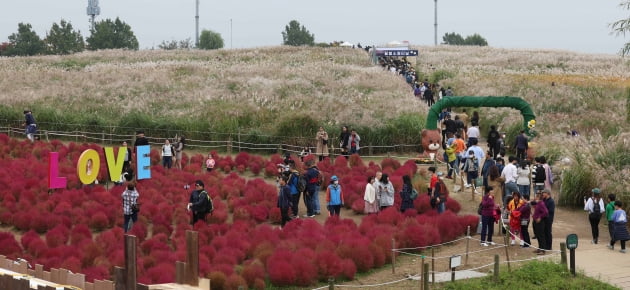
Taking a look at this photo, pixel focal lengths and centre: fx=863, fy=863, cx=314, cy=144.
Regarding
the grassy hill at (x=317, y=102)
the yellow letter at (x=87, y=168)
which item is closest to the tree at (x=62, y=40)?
the grassy hill at (x=317, y=102)

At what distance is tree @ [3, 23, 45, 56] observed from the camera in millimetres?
106812

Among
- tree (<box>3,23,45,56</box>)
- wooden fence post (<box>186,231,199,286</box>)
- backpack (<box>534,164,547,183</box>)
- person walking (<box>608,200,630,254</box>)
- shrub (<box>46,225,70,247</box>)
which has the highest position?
tree (<box>3,23,45,56</box>)

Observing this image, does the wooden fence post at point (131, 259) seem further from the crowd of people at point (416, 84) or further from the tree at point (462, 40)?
the tree at point (462, 40)

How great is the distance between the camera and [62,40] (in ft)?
351

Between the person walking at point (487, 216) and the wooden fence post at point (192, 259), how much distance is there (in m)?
9.52

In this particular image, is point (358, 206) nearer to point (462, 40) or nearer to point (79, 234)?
point (79, 234)

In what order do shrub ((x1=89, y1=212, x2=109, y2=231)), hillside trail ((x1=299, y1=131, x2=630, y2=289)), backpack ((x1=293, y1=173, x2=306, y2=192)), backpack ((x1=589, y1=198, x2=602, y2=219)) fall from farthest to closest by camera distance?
backpack ((x1=293, y1=173, x2=306, y2=192)), shrub ((x1=89, y1=212, x2=109, y2=231)), backpack ((x1=589, y1=198, x2=602, y2=219)), hillside trail ((x1=299, y1=131, x2=630, y2=289))

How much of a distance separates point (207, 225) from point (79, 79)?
36.9 meters

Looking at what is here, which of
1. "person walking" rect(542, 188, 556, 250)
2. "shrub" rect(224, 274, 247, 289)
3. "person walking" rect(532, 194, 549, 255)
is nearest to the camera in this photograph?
"shrub" rect(224, 274, 247, 289)

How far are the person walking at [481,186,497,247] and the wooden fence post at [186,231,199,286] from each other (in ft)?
31.2

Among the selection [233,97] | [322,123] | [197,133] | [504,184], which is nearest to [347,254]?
[504,184]

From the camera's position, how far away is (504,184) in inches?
839

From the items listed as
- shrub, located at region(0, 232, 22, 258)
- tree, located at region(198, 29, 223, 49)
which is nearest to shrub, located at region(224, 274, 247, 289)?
Result: shrub, located at region(0, 232, 22, 258)

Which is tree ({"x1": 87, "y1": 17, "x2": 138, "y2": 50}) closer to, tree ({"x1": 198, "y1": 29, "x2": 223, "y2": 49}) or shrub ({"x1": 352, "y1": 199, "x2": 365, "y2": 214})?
tree ({"x1": 198, "y1": 29, "x2": 223, "y2": 49})
